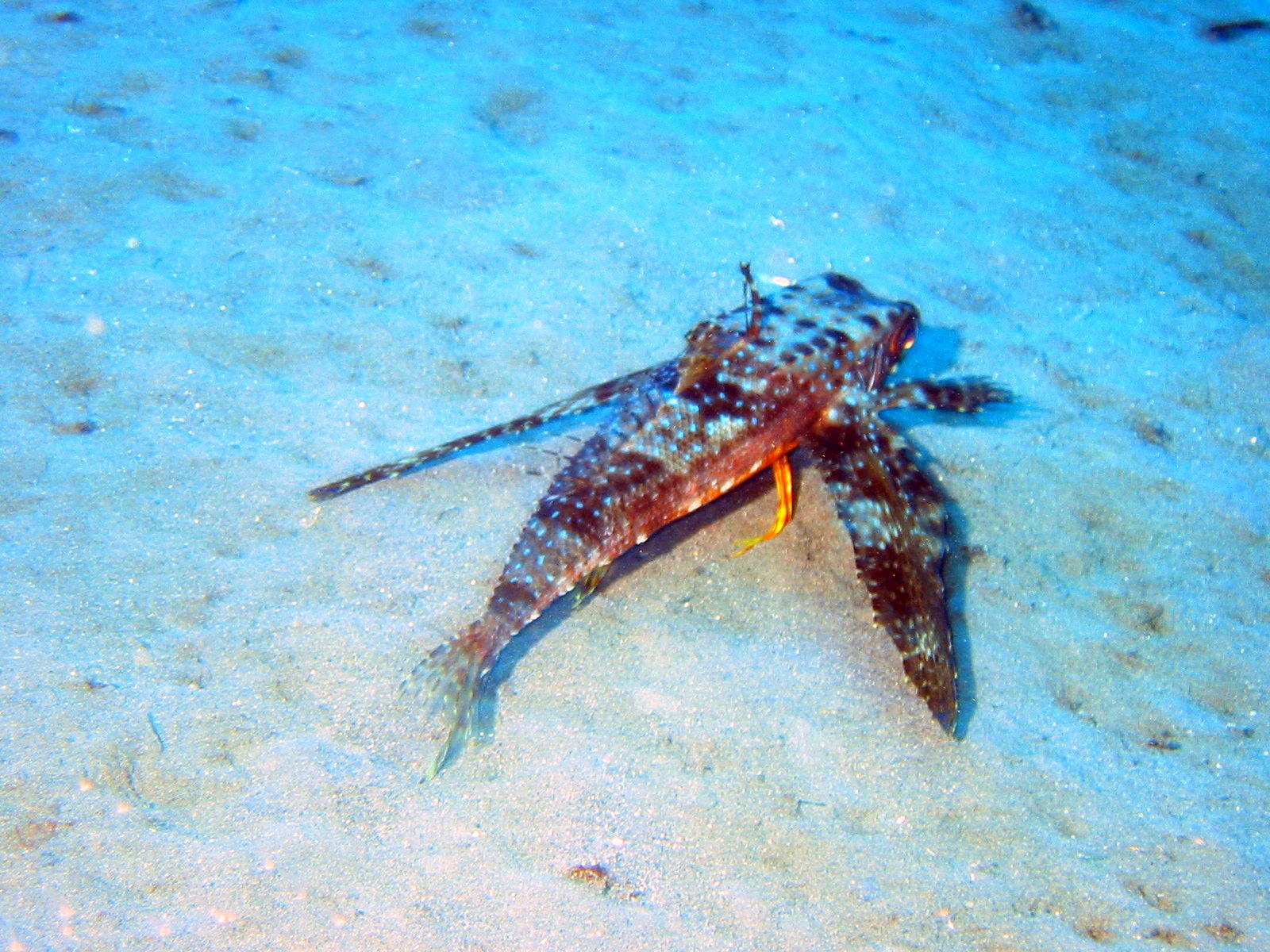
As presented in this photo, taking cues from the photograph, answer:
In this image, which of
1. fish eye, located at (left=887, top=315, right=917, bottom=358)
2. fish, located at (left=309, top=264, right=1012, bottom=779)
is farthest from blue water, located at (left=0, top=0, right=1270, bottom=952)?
fish eye, located at (left=887, top=315, right=917, bottom=358)

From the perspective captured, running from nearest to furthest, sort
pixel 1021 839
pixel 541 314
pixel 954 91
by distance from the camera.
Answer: pixel 1021 839 → pixel 541 314 → pixel 954 91

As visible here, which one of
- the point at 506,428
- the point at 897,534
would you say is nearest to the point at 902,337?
the point at 897,534

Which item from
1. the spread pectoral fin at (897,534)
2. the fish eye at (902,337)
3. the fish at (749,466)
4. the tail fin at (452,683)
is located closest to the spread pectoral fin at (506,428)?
the fish at (749,466)

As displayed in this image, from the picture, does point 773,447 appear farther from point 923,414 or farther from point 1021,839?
point 1021,839

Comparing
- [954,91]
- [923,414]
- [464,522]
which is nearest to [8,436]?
[464,522]

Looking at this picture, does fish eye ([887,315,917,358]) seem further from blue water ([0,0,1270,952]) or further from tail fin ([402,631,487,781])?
tail fin ([402,631,487,781])

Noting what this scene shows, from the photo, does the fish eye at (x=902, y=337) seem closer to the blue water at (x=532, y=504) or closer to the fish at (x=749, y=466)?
the fish at (x=749, y=466)
